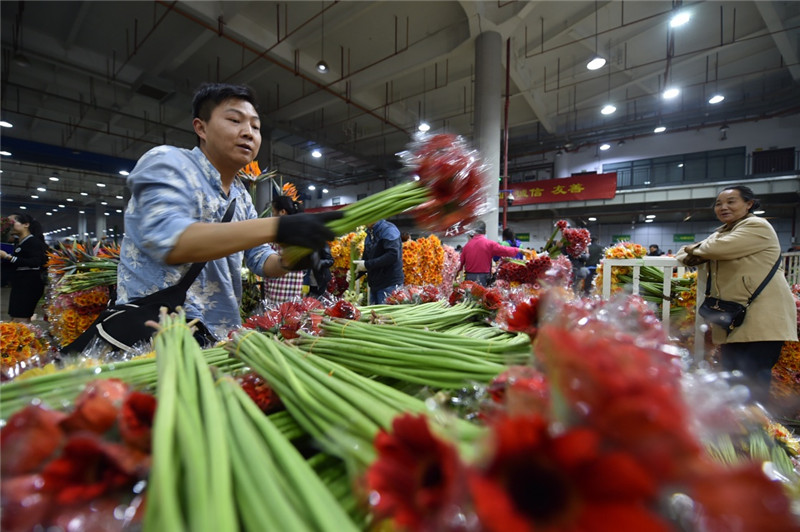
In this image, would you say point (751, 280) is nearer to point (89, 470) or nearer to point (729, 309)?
point (729, 309)

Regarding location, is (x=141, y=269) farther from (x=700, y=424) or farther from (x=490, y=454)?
(x=700, y=424)

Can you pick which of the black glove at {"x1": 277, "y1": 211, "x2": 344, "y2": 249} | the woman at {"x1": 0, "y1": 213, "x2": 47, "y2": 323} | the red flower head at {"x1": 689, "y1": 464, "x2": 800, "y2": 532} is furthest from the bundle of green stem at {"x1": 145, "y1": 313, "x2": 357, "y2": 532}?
the woman at {"x1": 0, "y1": 213, "x2": 47, "y2": 323}

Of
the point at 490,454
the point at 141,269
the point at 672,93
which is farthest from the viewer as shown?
the point at 672,93

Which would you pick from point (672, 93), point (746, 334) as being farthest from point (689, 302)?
point (672, 93)

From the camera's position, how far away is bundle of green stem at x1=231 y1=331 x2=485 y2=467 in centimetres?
38

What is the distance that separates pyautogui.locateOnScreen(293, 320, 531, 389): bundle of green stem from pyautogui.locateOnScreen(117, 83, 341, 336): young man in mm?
292

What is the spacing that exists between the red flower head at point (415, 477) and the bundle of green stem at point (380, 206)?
0.70 meters

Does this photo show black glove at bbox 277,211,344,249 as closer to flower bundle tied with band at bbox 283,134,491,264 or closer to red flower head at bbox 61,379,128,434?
flower bundle tied with band at bbox 283,134,491,264

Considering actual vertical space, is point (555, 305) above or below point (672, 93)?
below

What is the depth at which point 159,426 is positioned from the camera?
0.37 m

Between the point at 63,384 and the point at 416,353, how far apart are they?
58 centimetres

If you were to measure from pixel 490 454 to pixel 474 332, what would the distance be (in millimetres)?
844

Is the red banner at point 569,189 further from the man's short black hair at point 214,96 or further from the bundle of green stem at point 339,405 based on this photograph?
the bundle of green stem at point 339,405

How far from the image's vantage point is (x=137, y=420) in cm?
41
